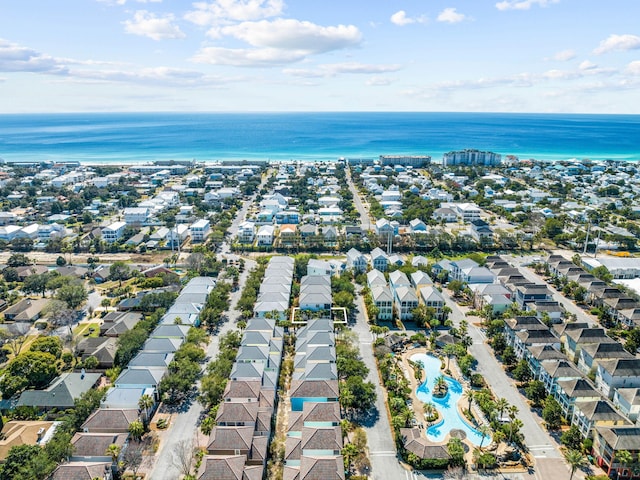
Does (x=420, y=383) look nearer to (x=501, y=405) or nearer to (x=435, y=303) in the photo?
(x=501, y=405)

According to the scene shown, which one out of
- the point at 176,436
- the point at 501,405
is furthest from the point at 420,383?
the point at 176,436

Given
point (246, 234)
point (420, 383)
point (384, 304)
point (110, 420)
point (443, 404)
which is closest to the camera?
point (110, 420)

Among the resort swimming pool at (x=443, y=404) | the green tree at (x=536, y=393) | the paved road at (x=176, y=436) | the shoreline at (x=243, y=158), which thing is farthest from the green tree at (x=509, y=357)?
the shoreline at (x=243, y=158)

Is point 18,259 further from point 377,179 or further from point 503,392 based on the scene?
point 377,179

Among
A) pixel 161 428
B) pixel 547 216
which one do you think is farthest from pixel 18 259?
pixel 547 216

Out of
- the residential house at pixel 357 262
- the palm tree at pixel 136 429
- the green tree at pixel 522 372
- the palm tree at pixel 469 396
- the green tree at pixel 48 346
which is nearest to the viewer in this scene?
the palm tree at pixel 136 429

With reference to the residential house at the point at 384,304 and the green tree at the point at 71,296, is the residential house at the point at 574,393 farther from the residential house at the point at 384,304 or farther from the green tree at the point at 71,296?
the green tree at the point at 71,296

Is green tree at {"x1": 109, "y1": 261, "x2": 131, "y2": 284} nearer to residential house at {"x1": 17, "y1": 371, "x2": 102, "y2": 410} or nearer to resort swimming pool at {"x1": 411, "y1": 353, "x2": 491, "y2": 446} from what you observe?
residential house at {"x1": 17, "y1": 371, "x2": 102, "y2": 410}
